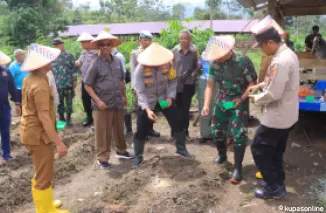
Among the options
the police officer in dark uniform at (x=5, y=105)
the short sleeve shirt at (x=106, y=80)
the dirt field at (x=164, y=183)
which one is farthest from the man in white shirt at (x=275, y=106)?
the police officer in dark uniform at (x=5, y=105)

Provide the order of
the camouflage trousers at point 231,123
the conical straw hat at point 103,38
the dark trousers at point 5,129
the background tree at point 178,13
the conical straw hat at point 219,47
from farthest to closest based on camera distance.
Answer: the background tree at point 178,13 < the dark trousers at point 5,129 < the conical straw hat at point 103,38 < the camouflage trousers at point 231,123 < the conical straw hat at point 219,47

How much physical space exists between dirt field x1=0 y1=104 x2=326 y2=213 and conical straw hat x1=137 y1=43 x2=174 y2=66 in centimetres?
140

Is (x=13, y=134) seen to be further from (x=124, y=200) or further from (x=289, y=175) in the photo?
(x=289, y=175)

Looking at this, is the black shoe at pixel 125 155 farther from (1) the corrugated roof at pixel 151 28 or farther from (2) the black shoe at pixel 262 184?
(1) the corrugated roof at pixel 151 28

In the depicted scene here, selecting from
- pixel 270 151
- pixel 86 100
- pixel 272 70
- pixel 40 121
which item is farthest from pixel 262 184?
pixel 86 100

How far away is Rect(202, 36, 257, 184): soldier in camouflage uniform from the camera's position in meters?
3.87

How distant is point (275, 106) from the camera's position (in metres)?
3.17

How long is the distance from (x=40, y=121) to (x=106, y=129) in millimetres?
1591

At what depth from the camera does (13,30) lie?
17.7m

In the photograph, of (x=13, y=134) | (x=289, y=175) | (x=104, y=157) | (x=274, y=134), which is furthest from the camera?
(x=13, y=134)

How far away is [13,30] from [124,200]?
55.6 feet

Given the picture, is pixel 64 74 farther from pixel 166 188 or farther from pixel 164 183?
pixel 166 188

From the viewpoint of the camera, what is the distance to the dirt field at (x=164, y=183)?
3.45 metres

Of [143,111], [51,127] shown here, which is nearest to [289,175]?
[143,111]
